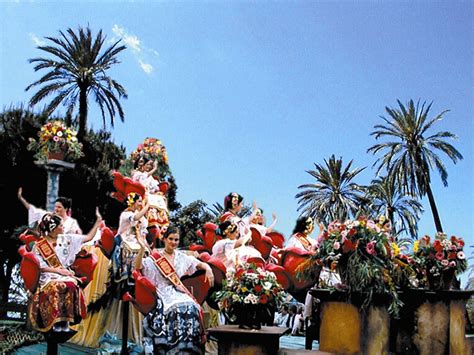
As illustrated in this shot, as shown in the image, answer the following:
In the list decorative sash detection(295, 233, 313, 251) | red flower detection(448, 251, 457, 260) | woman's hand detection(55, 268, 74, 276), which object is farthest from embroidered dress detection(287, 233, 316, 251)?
woman's hand detection(55, 268, 74, 276)

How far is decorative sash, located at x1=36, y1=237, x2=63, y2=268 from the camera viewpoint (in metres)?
7.82

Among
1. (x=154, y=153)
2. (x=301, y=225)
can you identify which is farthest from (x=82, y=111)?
(x=301, y=225)

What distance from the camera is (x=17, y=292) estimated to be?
24.7 metres

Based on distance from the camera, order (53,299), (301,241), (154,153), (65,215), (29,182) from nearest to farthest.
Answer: (53,299), (65,215), (301,241), (154,153), (29,182)

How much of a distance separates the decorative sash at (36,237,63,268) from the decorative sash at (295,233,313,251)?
15.0 ft

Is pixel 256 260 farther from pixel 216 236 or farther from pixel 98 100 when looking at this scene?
pixel 98 100

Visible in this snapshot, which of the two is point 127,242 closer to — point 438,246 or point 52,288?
point 52,288

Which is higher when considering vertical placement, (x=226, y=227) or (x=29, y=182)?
(x=29, y=182)

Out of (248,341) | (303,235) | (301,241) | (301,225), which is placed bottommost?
(248,341)

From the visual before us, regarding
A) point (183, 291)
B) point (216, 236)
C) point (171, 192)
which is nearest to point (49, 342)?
point (183, 291)

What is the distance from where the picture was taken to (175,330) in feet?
22.5

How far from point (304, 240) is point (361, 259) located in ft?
12.8

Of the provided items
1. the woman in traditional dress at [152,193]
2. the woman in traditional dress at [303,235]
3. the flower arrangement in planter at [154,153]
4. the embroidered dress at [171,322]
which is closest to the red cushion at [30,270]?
the embroidered dress at [171,322]

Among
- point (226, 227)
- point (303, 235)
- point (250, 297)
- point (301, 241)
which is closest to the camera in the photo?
point (250, 297)
